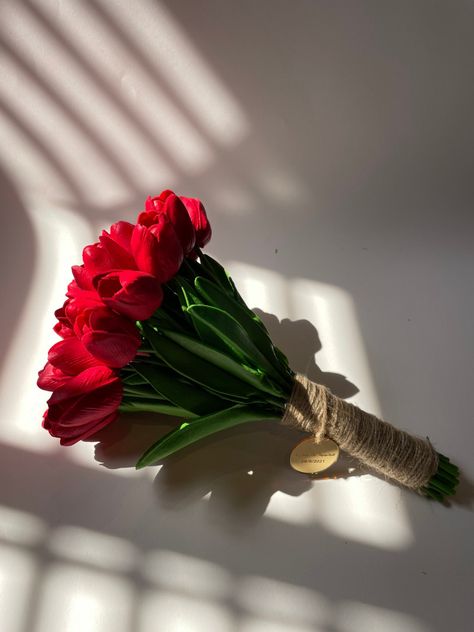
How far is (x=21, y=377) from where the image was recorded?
1.39m

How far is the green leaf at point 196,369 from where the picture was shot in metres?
1.05

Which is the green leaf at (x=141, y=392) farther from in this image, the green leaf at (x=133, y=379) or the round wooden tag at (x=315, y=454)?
the round wooden tag at (x=315, y=454)

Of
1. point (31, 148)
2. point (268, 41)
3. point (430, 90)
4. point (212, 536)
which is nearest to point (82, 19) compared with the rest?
point (31, 148)

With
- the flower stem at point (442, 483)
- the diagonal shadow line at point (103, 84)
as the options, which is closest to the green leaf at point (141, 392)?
the flower stem at point (442, 483)

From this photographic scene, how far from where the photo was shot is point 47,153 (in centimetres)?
171

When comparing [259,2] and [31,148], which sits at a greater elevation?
[259,2]

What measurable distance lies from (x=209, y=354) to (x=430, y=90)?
892mm

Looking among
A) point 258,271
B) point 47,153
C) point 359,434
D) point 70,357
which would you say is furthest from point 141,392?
point 47,153

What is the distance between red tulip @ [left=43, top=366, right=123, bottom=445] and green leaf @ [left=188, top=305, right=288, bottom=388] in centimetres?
16

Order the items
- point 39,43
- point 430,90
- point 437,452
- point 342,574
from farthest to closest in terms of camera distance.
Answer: point 39,43
point 430,90
point 437,452
point 342,574

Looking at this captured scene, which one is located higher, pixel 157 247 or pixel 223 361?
pixel 157 247

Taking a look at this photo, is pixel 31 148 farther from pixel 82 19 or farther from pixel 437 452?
pixel 437 452

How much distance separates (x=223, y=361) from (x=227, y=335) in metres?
0.05

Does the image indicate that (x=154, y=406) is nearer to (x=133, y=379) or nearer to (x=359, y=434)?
(x=133, y=379)
